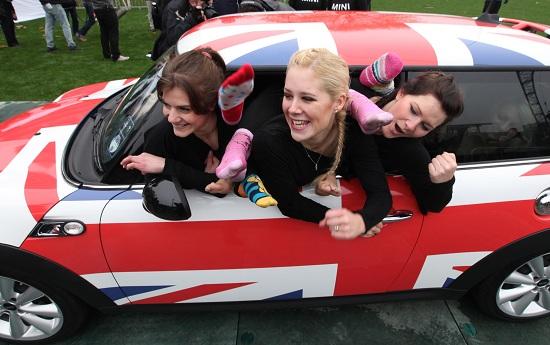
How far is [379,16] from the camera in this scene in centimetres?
225

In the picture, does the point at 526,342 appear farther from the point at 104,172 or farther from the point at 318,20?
the point at 104,172

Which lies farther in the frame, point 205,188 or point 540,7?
point 540,7

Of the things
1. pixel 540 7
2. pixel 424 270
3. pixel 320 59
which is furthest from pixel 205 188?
pixel 540 7

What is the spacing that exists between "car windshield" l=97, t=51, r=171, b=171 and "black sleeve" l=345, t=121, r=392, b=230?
3.12ft

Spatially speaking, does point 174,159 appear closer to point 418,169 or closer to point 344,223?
point 344,223

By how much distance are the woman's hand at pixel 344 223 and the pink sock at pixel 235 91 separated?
0.51 metres

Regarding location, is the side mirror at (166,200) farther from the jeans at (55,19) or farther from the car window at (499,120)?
the jeans at (55,19)

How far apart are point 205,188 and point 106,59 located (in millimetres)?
6291

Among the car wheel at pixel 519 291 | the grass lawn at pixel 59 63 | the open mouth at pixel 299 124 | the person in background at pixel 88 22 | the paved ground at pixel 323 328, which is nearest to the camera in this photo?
the open mouth at pixel 299 124

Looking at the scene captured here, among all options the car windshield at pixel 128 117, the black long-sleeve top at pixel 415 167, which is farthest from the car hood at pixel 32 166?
the black long-sleeve top at pixel 415 167

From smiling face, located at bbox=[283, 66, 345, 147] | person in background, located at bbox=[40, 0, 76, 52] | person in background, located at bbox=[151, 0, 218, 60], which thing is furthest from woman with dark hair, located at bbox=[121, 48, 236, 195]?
person in background, located at bbox=[40, 0, 76, 52]

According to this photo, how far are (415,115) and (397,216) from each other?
1.44ft

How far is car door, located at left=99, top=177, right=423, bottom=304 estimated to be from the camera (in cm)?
158

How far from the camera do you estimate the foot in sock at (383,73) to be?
157cm
